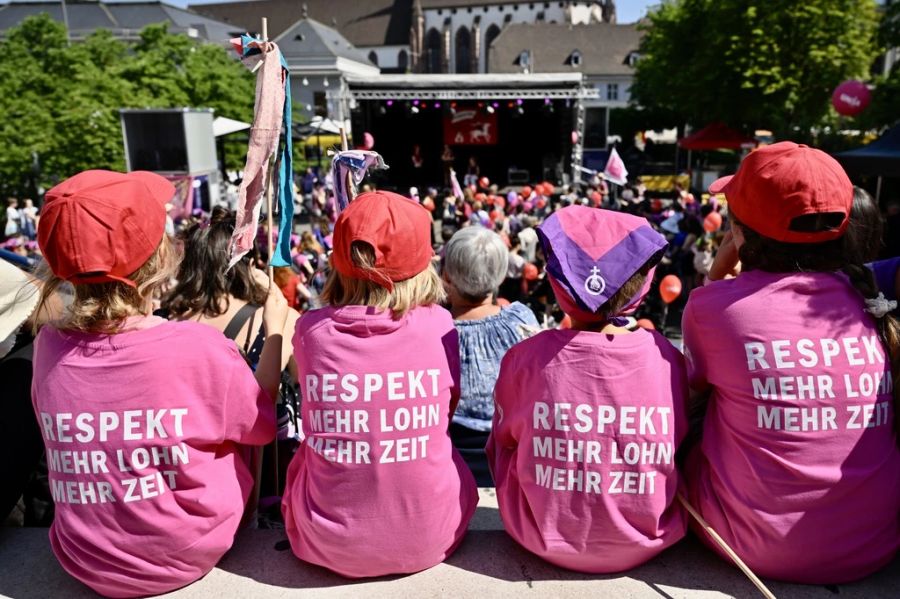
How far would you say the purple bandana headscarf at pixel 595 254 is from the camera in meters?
1.80

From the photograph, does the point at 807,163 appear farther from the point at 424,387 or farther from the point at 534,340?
the point at 424,387

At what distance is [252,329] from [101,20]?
64.7 m

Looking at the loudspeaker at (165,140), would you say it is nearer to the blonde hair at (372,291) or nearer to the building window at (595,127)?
the blonde hair at (372,291)

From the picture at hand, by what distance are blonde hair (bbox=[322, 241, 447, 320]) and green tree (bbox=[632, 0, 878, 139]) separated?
22.9 meters

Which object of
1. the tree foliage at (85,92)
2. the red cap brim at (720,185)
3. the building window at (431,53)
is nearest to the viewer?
the red cap brim at (720,185)

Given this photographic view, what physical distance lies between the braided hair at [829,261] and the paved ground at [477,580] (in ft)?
2.06

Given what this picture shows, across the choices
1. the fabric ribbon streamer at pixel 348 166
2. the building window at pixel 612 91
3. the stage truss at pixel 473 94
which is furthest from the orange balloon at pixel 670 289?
the building window at pixel 612 91

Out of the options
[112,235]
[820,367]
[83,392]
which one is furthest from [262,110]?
[820,367]

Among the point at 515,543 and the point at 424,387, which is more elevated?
the point at 424,387

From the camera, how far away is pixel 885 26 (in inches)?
612

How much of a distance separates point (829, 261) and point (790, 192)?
0.86 feet

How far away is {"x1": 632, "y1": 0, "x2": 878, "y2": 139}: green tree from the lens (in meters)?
21.5

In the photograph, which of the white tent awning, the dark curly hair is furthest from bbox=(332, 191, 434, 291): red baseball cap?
the white tent awning

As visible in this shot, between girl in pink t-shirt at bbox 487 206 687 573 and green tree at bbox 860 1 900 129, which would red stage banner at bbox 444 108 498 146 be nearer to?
green tree at bbox 860 1 900 129
